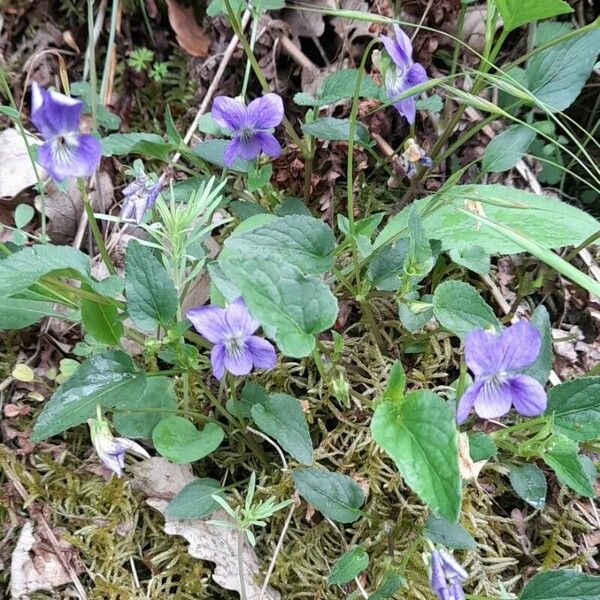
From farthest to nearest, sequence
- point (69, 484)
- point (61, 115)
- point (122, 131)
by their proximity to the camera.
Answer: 1. point (122, 131)
2. point (69, 484)
3. point (61, 115)

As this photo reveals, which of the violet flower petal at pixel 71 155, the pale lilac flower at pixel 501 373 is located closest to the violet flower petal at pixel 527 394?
the pale lilac flower at pixel 501 373

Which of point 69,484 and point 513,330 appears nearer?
point 513,330

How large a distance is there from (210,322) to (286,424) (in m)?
0.34

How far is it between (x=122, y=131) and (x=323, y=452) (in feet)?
4.13

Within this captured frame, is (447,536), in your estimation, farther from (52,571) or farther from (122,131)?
(122,131)

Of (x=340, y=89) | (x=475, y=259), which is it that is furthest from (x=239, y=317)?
(x=340, y=89)

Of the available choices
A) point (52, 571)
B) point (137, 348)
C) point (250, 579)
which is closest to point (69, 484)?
point (52, 571)

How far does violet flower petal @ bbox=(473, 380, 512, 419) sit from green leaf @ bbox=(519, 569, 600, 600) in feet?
1.22

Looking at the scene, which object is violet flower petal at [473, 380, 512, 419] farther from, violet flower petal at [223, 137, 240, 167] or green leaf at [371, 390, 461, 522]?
violet flower petal at [223, 137, 240, 167]

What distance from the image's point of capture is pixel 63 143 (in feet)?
4.15

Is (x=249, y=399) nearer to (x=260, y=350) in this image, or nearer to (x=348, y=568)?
(x=260, y=350)

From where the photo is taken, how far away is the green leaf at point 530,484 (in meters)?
1.55

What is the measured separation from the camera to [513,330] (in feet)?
4.18

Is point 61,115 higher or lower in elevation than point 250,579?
higher
